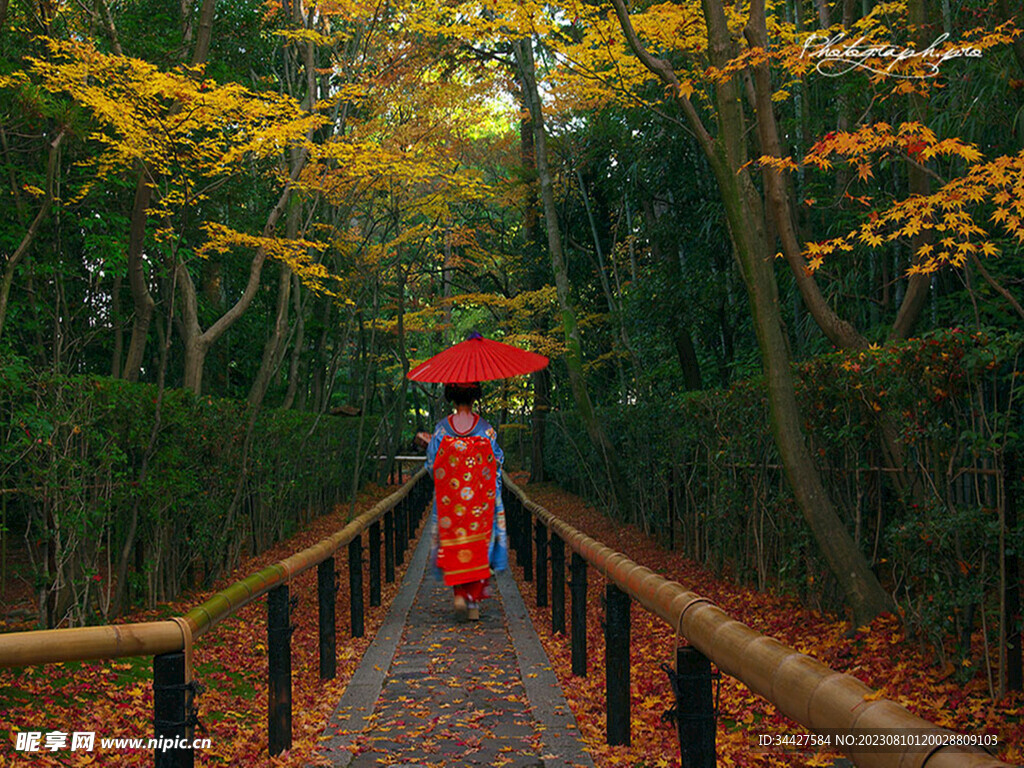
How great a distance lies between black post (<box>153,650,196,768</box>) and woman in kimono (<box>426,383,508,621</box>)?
5.05 metres

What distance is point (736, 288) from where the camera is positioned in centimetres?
1330

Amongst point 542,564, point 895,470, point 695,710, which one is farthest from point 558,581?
point 695,710

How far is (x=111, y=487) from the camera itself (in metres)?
6.60

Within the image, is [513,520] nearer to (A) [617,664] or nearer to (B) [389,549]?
(B) [389,549]

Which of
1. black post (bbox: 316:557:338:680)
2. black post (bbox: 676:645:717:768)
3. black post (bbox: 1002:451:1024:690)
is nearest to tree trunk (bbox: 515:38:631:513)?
black post (bbox: 316:557:338:680)

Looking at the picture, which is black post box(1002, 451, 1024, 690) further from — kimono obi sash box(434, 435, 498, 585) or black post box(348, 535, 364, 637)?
black post box(348, 535, 364, 637)

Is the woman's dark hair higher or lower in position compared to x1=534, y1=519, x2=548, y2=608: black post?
higher

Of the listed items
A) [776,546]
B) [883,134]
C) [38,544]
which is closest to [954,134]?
[883,134]

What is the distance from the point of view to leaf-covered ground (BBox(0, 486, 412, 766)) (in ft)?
14.4

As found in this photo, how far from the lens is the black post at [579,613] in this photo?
5.43 m

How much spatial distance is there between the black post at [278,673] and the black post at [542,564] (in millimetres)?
4243

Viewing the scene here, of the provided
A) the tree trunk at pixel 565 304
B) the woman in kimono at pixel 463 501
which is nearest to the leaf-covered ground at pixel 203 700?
the woman in kimono at pixel 463 501

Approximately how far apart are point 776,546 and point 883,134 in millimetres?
3685

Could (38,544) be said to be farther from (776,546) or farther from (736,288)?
(736,288)
